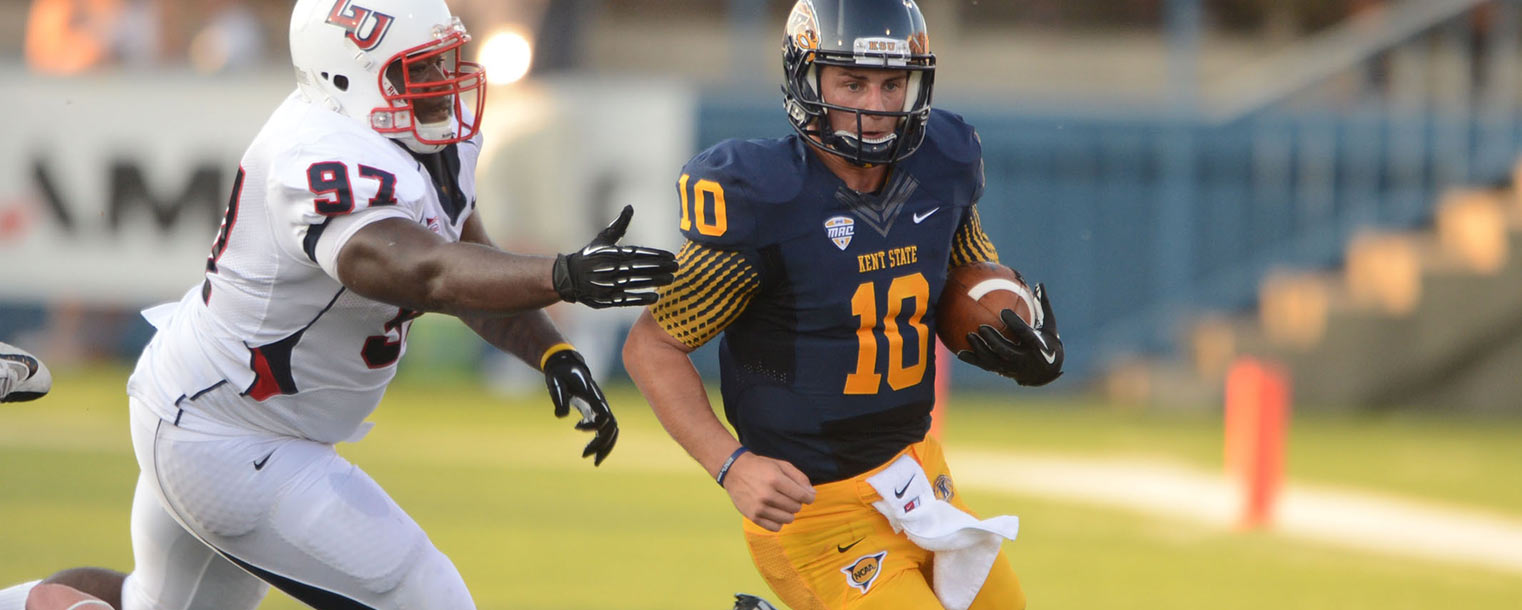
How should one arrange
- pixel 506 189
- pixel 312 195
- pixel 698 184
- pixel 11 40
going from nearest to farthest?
pixel 312 195
pixel 698 184
pixel 506 189
pixel 11 40

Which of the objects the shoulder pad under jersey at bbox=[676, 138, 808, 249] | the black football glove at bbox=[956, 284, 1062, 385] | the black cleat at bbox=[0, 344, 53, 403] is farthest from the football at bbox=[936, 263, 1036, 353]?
the black cleat at bbox=[0, 344, 53, 403]

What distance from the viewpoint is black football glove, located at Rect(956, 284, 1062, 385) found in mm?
4168

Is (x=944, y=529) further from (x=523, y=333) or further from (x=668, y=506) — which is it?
(x=668, y=506)

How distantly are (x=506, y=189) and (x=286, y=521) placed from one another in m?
10.7

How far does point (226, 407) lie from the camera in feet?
13.2

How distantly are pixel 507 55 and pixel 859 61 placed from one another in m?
11.3

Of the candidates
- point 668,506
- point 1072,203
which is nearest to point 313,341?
point 668,506

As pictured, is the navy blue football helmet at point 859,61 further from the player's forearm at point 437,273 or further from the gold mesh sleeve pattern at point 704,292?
the player's forearm at point 437,273

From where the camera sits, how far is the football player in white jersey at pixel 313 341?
12.7ft

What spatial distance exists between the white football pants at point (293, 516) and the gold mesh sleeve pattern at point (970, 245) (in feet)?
4.55

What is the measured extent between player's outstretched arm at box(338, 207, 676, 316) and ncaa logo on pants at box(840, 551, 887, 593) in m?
0.90

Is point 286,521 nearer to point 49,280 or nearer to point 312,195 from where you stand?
point 312,195

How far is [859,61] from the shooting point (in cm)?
407

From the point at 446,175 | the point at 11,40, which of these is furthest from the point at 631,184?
the point at 446,175
